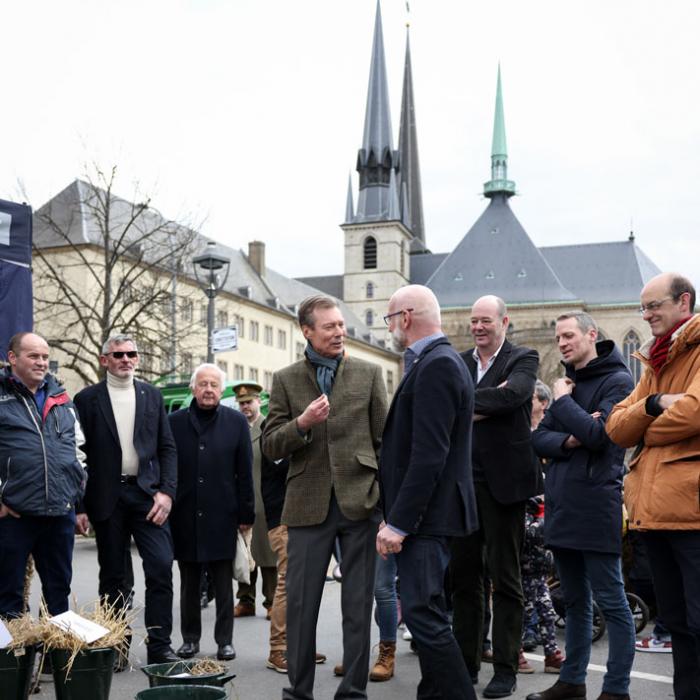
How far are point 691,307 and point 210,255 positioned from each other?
13.4 metres

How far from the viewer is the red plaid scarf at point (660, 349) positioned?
193 inches

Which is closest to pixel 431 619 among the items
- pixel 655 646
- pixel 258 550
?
pixel 655 646

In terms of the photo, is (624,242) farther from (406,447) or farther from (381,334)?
(406,447)

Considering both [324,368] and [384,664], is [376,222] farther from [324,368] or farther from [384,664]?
[324,368]

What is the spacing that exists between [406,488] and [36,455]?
2773 mm

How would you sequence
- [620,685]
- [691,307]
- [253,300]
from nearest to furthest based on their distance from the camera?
1. [691,307]
2. [620,685]
3. [253,300]

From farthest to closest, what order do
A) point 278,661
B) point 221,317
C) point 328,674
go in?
point 221,317 → point 278,661 → point 328,674

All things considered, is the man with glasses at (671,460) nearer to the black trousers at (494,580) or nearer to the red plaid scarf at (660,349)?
the red plaid scarf at (660,349)

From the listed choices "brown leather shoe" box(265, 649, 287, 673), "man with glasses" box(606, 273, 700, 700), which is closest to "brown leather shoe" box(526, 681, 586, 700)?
"man with glasses" box(606, 273, 700, 700)

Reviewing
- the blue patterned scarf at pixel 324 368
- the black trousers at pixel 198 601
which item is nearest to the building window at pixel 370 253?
the black trousers at pixel 198 601

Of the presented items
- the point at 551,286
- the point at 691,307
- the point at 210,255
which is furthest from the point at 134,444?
the point at 551,286

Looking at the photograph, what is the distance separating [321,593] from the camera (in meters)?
5.54

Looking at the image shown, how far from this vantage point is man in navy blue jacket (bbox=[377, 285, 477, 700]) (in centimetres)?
473

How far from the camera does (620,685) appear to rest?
5.75 m
